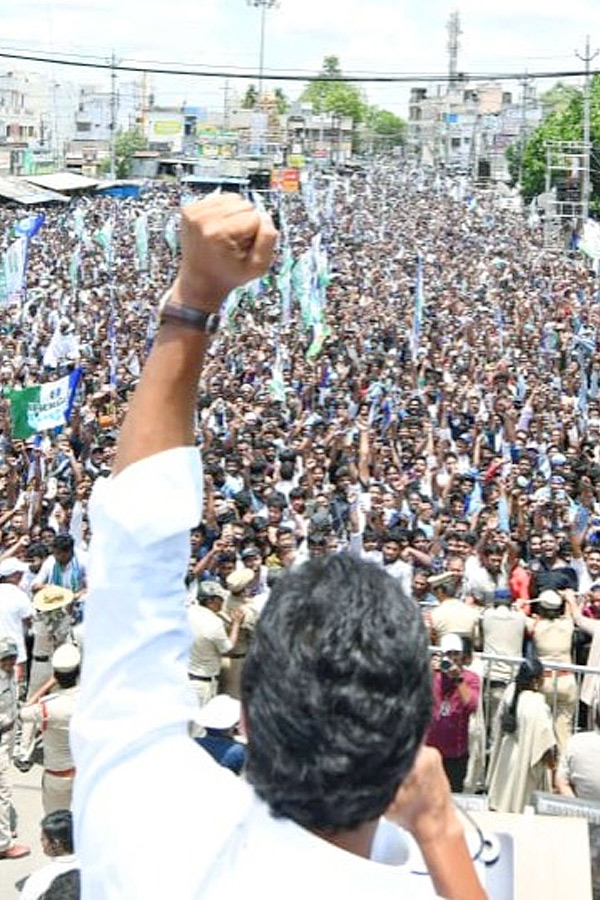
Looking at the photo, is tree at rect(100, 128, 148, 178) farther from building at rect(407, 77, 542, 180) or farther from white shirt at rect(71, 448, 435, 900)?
white shirt at rect(71, 448, 435, 900)

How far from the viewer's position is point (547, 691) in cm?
608

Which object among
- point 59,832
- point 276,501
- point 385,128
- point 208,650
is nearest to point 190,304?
point 59,832

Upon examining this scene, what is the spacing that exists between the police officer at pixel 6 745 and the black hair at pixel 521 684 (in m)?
2.03

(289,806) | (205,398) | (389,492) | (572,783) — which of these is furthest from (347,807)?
(205,398)

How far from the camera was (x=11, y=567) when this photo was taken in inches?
297

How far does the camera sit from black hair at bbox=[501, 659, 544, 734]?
18.1ft

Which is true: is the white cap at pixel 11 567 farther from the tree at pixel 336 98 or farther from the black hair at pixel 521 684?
the tree at pixel 336 98

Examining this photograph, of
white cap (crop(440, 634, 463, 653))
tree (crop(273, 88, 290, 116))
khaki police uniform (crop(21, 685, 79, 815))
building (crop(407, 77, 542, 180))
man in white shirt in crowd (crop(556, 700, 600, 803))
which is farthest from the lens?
tree (crop(273, 88, 290, 116))

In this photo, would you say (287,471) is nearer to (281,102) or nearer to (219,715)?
(219,715)

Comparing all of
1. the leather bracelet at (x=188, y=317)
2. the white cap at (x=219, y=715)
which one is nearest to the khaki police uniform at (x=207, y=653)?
the white cap at (x=219, y=715)

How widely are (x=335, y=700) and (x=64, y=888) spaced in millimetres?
1770

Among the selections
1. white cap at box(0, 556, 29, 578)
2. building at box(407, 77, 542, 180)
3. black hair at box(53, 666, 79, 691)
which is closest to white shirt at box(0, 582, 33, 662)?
white cap at box(0, 556, 29, 578)

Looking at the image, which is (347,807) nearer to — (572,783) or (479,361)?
(572,783)

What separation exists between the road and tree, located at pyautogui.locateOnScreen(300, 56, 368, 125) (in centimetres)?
12033
